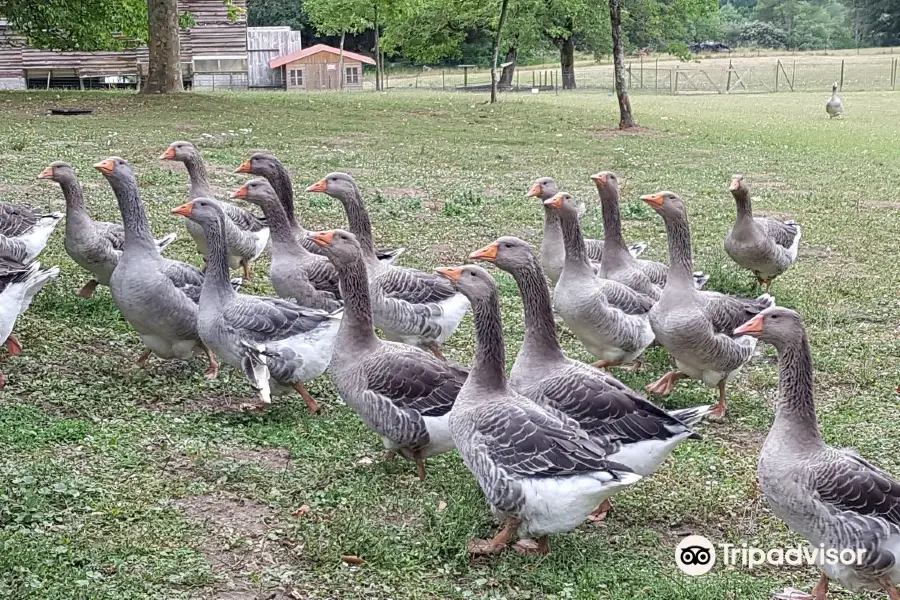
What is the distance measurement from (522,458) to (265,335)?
2570 millimetres

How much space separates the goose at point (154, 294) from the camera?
7.20 meters

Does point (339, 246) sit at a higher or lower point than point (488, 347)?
higher

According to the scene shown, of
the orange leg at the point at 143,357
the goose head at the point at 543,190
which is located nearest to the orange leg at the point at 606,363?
the goose head at the point at 543,190

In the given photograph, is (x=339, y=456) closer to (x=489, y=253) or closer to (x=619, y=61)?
(x=489, y=253)

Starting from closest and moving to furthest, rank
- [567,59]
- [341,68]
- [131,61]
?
[131,61], [341,68], [567,59]

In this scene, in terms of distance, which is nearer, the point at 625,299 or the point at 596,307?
the point at 596,307

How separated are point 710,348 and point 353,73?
190 feet

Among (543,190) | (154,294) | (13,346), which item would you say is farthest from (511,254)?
(13,346)

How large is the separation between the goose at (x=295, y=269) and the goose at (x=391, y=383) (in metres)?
1.57

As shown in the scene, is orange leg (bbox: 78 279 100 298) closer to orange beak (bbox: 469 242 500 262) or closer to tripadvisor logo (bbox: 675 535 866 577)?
orange beak (bbox: 469 242 500 262)

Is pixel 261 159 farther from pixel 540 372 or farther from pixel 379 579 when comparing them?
pixel 379 579

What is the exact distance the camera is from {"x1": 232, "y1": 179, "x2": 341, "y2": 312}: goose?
7.94m

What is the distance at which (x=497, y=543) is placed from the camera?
16.5 ft

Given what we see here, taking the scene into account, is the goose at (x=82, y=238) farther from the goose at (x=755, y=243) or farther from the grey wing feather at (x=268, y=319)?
the goose at (x=755, y=243)
